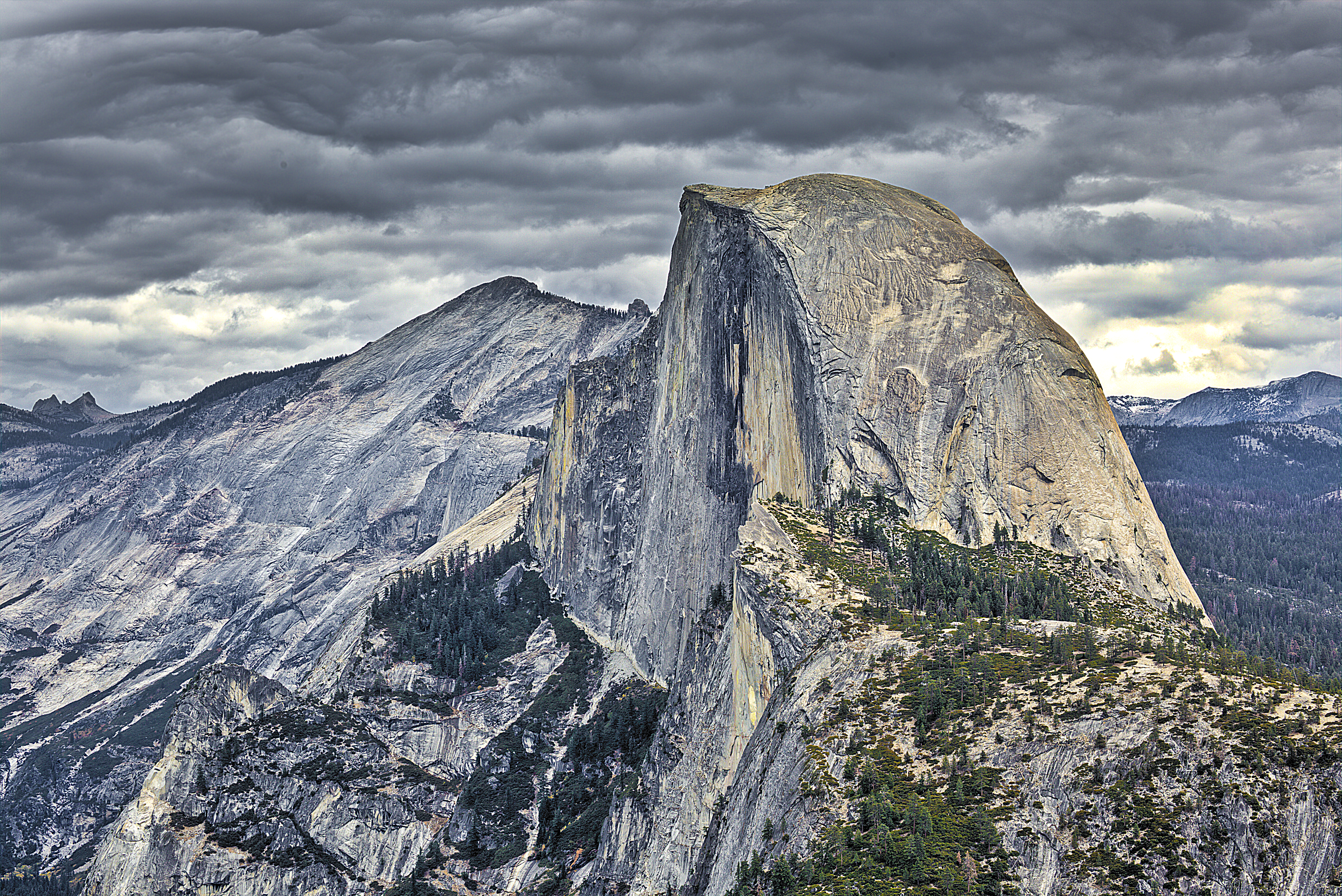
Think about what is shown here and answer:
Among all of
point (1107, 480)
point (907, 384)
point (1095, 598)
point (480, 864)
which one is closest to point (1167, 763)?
point (1095, 598)

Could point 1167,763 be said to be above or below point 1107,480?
below

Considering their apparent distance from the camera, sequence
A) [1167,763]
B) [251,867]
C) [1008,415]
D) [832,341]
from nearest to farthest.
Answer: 1. [1167,763]
2. [1008,415]
3. [832,341]
4. [251,867]

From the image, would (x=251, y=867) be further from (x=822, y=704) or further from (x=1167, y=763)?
(x=1167, y=763)

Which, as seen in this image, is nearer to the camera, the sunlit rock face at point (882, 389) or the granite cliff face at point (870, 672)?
the granite cliff face at point (870, 672)

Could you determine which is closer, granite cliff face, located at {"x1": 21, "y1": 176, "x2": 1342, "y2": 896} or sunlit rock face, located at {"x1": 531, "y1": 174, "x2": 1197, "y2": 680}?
granite cliff face, located at {"x1": 21, "y1": 176, "x2": 1342, "y2": 896}

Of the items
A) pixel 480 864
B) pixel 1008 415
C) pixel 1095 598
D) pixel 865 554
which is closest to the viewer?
pixel 1095 598

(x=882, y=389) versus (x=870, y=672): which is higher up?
(x=882, y=389)

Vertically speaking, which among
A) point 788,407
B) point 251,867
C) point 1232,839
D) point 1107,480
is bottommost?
point 251,867

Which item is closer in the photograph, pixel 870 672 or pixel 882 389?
pixel 870 672
